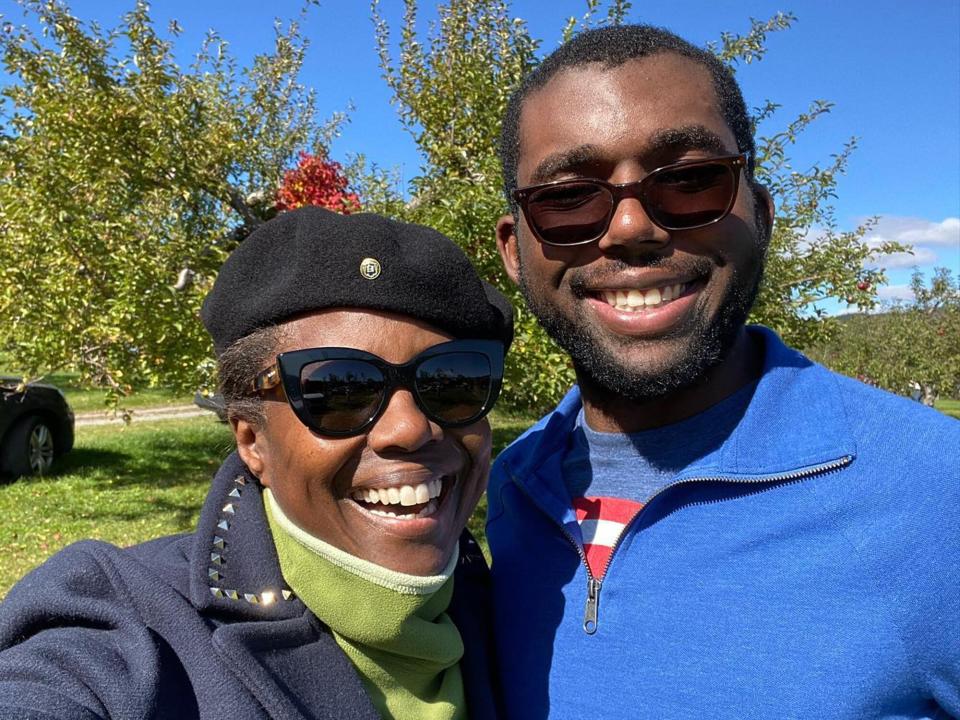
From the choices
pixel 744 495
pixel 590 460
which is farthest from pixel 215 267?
pixel 744 495

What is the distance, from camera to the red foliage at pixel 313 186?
6543 millimetres

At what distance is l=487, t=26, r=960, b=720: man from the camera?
128 centimetres

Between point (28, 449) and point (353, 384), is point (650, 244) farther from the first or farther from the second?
point (28, 449)

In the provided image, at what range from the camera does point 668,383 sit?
1.61 meters

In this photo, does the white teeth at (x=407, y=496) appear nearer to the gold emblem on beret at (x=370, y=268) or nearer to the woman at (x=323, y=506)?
the woman at (x=323, y=506)

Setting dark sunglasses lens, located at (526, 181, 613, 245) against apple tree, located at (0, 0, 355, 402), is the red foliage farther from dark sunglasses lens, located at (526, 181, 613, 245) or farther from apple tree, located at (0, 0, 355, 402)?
dark sunglasses lens, located at (526, 181, 613, 245)

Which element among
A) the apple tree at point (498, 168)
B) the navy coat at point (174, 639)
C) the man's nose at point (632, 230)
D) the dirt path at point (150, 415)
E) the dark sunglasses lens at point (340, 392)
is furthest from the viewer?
the dirt path at point (150, 415)

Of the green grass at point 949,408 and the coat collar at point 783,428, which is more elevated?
the coat collar at point 783,428

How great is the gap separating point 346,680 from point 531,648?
1.68 ft

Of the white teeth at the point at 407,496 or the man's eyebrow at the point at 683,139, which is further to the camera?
the man's eyebrow at the point at 683,139

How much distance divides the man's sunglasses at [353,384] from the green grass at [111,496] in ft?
16.8

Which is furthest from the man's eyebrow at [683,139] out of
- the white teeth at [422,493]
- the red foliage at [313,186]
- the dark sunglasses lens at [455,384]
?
the red foliage at [313,186]

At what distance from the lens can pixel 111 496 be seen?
845 centimetres

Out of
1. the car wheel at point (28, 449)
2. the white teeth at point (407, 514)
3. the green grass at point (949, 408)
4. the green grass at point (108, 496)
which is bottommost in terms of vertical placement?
the green grass at point (949, 408)
